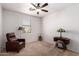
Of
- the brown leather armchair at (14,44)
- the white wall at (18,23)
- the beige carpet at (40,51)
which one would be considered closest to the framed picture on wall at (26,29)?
the white wall at (18,23)

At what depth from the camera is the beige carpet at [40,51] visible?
7.26 feet

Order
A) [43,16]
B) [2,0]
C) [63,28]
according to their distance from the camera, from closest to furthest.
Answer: [2,0] → [63,28] → [43,16]

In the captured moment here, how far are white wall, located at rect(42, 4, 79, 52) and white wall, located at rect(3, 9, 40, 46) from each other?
251 mm

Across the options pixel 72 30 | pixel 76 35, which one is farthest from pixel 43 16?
pixel 76 35

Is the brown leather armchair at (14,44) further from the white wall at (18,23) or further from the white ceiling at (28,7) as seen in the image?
the white ceiling at (28,7)

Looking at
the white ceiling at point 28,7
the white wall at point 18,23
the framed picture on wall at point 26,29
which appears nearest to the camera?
the white ceiling at point 28,7

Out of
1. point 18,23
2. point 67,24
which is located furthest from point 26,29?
point 67,24

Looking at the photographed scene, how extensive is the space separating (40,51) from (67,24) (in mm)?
1072

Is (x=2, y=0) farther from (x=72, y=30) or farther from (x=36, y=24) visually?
(x=72, y=30)

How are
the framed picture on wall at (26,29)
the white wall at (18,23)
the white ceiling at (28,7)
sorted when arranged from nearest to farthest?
the white ceiling at (28,7)
the white wall at (18,23)
the framed picture on wall at (26,29)

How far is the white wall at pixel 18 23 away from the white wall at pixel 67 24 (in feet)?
0.82

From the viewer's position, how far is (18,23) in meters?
2.31

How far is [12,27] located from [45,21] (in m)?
0.98

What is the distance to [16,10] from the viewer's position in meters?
2.33
